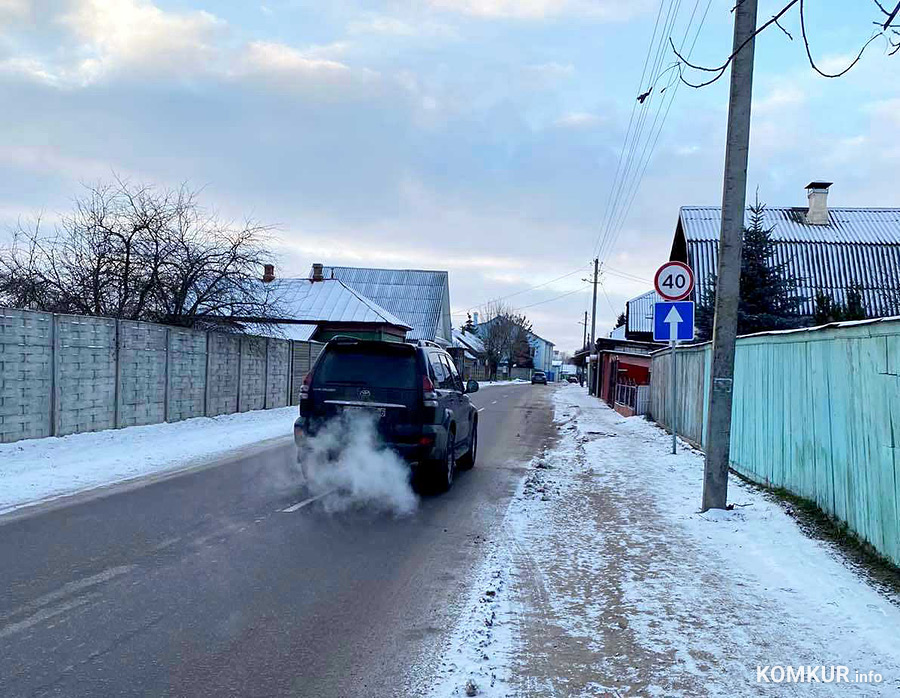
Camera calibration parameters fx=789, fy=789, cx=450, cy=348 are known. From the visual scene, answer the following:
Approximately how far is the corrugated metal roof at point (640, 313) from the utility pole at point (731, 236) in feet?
98.9

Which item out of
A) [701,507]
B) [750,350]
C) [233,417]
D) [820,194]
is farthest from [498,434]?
[820,194]

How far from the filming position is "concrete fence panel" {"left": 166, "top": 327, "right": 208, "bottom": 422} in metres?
17.1

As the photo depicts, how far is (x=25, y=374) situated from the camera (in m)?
12.3

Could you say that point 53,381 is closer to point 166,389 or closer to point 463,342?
point 166,389

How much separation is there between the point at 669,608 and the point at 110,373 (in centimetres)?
1214

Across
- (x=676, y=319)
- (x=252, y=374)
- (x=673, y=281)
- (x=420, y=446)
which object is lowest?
(x=420, y=446)

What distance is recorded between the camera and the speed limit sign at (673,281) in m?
12.3

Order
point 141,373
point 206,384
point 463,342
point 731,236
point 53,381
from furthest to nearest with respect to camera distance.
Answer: point 463,342
point 206,384
point 141,373
point 53,381
point 731,236

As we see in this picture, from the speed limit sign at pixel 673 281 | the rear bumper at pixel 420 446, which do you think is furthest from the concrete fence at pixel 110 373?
the speed limit sign at pixel 673 281

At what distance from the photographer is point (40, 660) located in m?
4.22

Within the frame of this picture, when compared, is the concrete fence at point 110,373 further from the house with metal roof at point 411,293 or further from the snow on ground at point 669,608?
the house with metal roof at point 411,293

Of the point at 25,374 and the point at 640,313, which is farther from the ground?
the point at 640,313

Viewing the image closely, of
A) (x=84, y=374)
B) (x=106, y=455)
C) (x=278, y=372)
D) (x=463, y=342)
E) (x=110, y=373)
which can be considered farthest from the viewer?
(x=463, y=342)

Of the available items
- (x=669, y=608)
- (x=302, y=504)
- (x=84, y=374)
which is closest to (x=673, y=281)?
(x=302, y=504)
